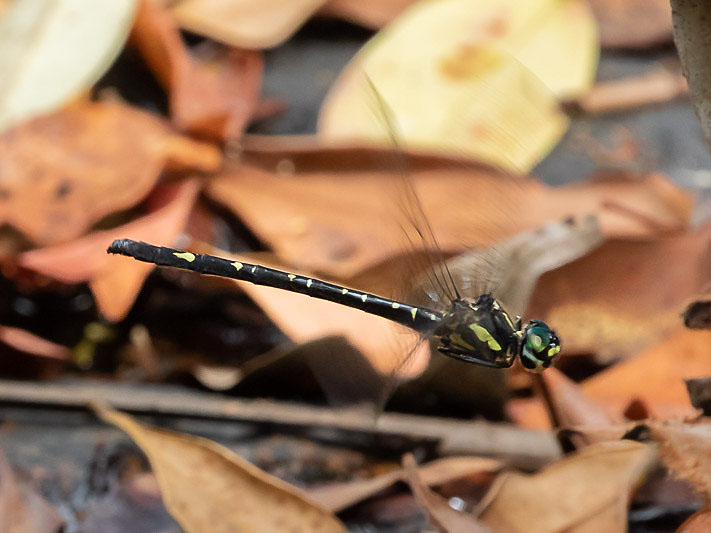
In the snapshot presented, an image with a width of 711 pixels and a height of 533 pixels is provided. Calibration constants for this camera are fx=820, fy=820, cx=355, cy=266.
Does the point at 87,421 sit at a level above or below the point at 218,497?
above

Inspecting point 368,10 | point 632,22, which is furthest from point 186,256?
point 632,22

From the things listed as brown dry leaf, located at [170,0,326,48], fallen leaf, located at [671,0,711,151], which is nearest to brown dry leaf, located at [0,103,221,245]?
brown dry leaf, located at [170,0,326,48]

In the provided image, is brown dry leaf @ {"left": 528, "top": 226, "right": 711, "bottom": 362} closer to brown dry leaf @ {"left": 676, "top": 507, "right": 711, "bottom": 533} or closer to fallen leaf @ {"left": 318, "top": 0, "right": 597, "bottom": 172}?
fallen leaf @ {"left": 318, "top": 0, "right": 597, "bottom": 172}

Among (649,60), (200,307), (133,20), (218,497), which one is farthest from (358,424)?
(649,60)

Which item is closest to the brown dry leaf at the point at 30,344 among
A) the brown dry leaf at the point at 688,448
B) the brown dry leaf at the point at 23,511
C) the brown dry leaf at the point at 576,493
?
the brown dry leaf at the point at 23,511

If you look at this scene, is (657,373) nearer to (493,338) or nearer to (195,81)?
(493,338)

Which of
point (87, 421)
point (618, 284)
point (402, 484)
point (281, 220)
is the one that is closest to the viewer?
point (402, 484)

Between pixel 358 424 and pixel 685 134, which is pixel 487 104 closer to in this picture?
pixel 685 134
